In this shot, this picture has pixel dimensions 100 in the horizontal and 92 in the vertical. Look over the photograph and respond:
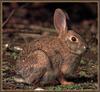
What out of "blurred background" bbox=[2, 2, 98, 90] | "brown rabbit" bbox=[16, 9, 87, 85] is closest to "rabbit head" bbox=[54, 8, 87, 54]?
"brown rabbit" bbox=[16, 9, 87, 85]

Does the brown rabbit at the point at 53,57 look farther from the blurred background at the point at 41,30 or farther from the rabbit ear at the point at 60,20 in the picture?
the blurred background at the point at 41,30

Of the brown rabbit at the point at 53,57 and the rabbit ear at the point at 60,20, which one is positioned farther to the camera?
the rabbit ear at the point at 60,20

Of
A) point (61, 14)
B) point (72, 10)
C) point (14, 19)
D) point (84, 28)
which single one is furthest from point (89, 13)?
point (61, 14)

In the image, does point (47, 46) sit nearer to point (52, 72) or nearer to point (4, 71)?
point (52, 72)

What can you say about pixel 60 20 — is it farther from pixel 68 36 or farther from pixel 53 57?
pixel 53 57

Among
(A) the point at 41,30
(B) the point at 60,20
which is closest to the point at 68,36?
(B) the point at 60,20

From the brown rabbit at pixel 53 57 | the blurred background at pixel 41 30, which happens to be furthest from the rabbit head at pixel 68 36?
the blurred background at pixel 41 30

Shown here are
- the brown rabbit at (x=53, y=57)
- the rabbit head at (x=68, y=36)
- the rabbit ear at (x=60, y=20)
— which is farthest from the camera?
the rabbit ear at (x=60, y=20)
